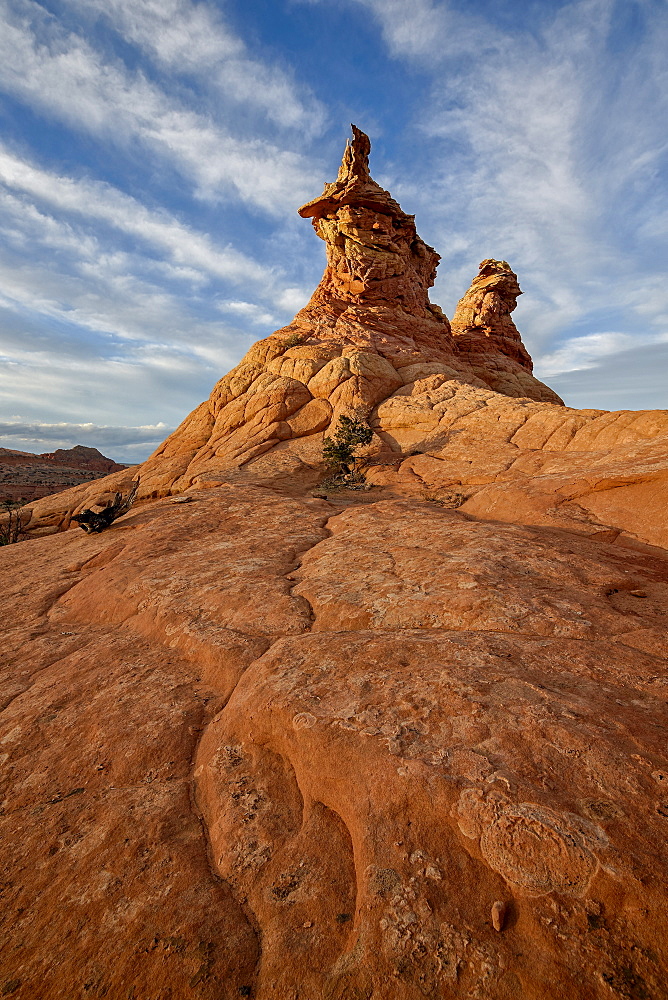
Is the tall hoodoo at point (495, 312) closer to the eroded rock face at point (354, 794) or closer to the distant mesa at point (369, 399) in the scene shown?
the distant mesa at point (369, 399)

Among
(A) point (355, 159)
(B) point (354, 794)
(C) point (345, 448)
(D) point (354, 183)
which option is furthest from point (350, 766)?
(A) point (355, 159)

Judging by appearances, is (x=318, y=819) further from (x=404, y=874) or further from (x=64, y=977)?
(x=64, y=977)

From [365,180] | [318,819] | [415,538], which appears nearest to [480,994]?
[318,819]

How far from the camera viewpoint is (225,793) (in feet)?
10.4

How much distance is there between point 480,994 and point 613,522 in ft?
24.3

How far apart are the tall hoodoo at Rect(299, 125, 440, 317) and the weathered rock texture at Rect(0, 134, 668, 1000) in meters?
30.3

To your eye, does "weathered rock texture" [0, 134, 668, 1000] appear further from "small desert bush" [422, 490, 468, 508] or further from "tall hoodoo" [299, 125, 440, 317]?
"tall hoodoo" [299, 125, 440, 317]

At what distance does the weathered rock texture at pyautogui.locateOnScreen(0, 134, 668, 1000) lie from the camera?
207cm

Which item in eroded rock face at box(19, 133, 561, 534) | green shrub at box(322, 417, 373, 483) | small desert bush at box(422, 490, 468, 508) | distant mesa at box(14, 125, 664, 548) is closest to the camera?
small desert bush at box(422, 490, 468, 508)

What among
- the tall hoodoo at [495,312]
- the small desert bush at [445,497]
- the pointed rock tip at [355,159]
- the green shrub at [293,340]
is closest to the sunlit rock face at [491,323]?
the tall hoodoo at [495,312]

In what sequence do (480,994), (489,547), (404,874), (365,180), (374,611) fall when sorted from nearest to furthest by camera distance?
1. (480,994)
2. (404,874)
3. (374,611)
4. (489,547)
5. (365,180)

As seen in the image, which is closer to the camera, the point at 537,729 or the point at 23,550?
the point at 537,729

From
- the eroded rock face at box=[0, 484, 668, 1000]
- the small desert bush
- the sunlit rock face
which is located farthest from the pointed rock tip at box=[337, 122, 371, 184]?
the eroded rock face at box=[0, 484, 668, 1000]

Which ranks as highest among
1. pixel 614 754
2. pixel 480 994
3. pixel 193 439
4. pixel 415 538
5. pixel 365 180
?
pixel 365 180
